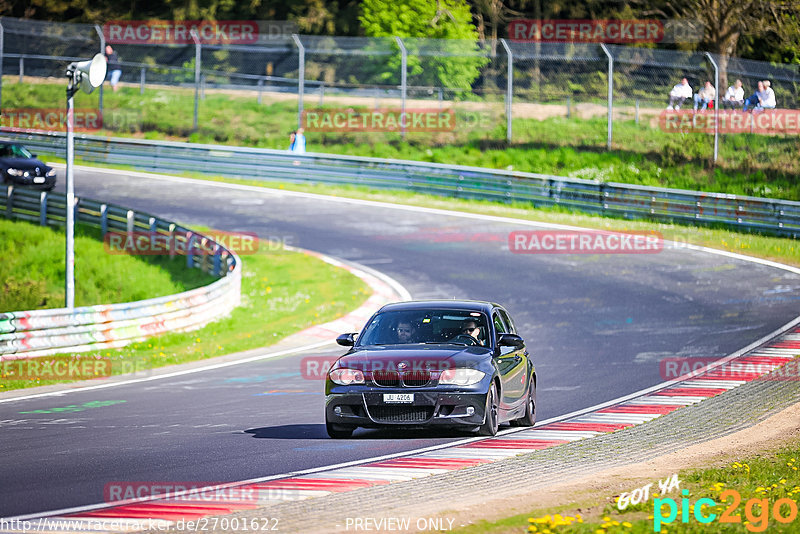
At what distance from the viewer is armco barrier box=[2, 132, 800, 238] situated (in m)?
29.1

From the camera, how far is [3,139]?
42.3 meters

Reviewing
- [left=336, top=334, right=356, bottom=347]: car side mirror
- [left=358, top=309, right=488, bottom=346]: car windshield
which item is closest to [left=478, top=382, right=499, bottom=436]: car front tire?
[left=358, top=309, right=488, bottom=346]: car windshield

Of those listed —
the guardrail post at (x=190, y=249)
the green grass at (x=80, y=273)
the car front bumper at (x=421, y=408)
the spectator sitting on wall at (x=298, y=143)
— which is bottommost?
the green grass at (x=80, y=273)

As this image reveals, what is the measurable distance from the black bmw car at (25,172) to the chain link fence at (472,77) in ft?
16.0

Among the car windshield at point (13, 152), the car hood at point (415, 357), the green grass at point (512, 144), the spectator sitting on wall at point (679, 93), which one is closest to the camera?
the car hood at point (415, 357)

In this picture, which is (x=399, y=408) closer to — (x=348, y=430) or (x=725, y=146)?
(x=348, y=430)

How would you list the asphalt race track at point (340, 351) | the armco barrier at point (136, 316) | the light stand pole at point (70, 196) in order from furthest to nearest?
the light stand pole at point (70, 196)
the armco barrier at point (136, 316)
the asphalt race track at point (340, 351)

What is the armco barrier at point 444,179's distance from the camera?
2912 cm

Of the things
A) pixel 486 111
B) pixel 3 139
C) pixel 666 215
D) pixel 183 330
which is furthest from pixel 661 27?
pixel 183 330

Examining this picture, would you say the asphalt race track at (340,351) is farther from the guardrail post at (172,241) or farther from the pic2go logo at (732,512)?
the pic2go logo at (732,512)

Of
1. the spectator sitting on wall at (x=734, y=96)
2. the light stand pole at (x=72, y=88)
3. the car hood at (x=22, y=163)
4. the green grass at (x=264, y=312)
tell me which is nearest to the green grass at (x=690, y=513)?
the green grass at (x=264, y=312)

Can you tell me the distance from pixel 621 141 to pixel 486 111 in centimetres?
607

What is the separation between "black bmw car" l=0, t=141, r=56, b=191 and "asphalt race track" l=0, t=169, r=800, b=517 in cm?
124

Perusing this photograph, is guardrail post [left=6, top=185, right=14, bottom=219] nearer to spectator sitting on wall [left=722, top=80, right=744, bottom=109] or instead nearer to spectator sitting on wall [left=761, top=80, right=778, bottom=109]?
spectator sitting on wall [left=722, top=80, right=744, bottom=109]
